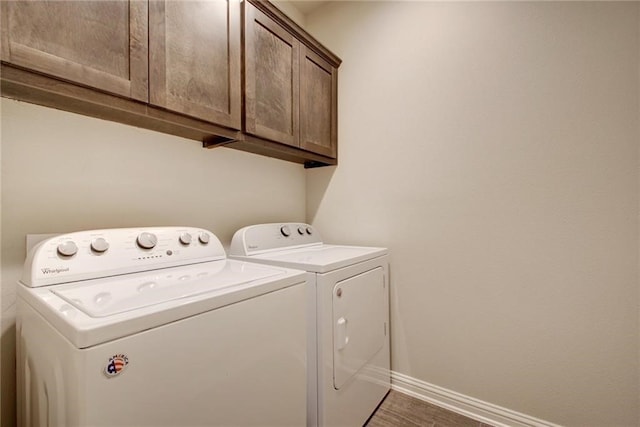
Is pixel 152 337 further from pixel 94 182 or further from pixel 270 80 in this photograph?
pixel 270 80

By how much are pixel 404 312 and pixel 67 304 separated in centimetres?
159

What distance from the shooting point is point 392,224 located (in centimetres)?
175

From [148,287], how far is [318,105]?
1.43m

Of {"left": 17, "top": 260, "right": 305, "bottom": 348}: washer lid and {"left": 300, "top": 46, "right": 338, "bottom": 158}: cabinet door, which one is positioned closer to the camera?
{"left": 17, "top": 260, "right": 305, "bottom": 348}: washer lid

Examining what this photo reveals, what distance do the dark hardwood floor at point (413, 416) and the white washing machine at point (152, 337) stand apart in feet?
2.24

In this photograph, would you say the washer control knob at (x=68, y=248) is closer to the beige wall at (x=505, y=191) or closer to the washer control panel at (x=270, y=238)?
the washer control panel at (x=270, y=238)

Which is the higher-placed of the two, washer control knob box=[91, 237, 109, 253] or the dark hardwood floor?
washer control knob box=[91, 237, 109, 253]

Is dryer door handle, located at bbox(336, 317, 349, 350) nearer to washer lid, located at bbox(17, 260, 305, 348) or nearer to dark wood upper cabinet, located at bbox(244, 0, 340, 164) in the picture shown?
washer lid, located at bbox(17, 260, 305, 348)

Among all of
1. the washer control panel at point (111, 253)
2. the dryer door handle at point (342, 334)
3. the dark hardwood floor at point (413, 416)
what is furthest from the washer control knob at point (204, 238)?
the dark hardwood floor at point (413, 416)

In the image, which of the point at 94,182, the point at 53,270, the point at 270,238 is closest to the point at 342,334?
the point at 270,238

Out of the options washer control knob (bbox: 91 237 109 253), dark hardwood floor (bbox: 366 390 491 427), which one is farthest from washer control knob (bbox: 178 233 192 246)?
dark hardwood floor (bbox: 366 390 491 427)

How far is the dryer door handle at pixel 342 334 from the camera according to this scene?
118 centimetres

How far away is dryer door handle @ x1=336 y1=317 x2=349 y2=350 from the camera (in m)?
1.18

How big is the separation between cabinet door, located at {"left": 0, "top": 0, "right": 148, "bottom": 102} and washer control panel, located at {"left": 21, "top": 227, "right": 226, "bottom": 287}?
1.63 feet
